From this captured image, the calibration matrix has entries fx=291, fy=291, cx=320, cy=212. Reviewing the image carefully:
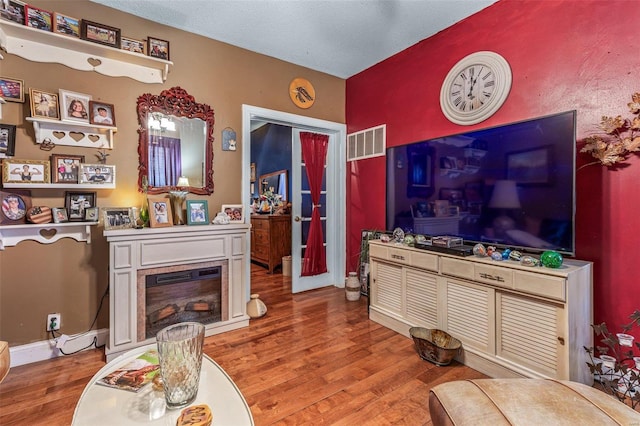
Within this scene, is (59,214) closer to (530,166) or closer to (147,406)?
(147,406)

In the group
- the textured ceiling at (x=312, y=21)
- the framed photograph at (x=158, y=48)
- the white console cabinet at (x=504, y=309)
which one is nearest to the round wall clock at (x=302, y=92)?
the textured ceiling at (x=312, y=21)

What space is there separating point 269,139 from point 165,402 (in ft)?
16.9

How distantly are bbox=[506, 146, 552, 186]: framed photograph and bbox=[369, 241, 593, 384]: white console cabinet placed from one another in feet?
1.82

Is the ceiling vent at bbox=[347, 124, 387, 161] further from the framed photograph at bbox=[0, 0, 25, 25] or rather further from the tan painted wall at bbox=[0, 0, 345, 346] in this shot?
the framed photograph at bbox=[0, 0, 25, 25]

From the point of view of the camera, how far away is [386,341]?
2408mm

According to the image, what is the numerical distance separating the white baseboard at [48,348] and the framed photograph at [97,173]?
4.03 ft

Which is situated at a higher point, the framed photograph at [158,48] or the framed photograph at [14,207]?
the framed photograph at [158,48]

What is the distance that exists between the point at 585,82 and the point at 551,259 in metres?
1.21

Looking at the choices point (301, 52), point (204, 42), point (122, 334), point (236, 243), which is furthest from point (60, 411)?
point (301, 52)

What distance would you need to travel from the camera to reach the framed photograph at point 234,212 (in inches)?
115

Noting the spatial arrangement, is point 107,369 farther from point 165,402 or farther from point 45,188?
point 45,188

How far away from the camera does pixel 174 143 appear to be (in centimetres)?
271

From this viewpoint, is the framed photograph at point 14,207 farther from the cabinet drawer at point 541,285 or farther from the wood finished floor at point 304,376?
the cabinet drawer at point 541,285

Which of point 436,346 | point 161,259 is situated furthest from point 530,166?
point 161,259
